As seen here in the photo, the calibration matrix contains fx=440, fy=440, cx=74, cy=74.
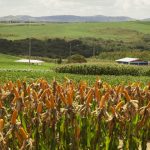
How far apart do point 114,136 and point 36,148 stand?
1.82 metres

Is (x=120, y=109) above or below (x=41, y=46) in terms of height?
above

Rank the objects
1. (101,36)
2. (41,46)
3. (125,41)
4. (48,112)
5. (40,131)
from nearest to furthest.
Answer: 1. (48,112)
2. (40,131)
3. (41,46)
4. (125,41)
5. (101,36)

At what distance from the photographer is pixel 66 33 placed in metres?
194

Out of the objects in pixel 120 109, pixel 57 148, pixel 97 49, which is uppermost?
pixel 120 109

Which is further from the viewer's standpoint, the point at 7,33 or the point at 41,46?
the point at 7,33

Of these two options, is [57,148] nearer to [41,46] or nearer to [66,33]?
[41,46]

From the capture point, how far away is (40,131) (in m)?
9.54

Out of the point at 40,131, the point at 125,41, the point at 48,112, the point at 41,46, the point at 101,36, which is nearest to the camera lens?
the point at 48,112

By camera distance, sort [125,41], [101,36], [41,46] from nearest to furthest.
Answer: [41,46] → [125,41] → [101,36]

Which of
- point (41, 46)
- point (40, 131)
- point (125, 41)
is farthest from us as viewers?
point (125, 41)

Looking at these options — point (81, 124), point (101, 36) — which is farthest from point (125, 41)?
point (81, 124)

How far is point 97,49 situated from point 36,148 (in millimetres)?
151140

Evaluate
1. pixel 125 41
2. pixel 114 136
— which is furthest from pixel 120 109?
pixel 125 41

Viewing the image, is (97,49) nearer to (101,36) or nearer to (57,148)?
(101,36)
